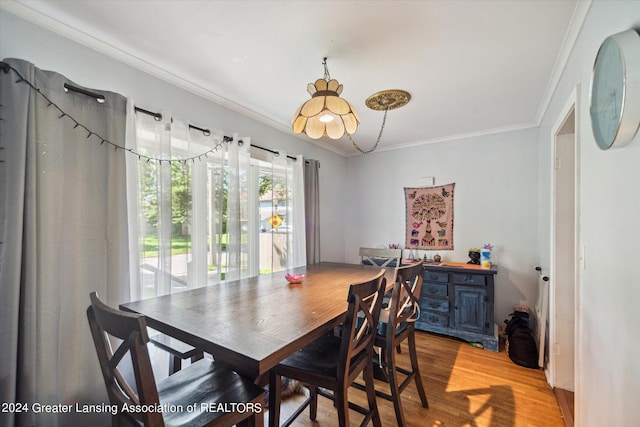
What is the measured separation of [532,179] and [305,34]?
2993mm

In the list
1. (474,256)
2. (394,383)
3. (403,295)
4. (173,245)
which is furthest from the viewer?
(474,256)

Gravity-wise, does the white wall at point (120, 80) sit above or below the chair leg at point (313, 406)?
above

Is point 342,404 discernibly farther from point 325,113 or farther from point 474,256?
point 474,256

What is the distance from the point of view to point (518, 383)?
2.20 m

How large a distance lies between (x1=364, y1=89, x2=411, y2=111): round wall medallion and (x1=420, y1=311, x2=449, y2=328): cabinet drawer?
2.34m

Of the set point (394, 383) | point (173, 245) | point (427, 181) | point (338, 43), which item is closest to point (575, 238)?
point (394, 383)

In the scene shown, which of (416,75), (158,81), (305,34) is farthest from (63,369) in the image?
(416,75)

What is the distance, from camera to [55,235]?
4.64ft

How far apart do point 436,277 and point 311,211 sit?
167 centimetres

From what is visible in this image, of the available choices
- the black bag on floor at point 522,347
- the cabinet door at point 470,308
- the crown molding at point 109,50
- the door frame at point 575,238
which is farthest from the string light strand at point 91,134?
the black bag on floor at point 522,347

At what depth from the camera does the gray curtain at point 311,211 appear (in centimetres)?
334

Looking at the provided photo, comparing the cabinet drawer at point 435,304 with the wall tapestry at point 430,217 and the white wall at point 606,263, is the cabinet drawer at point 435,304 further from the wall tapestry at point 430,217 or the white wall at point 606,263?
the white wall at point 606,263

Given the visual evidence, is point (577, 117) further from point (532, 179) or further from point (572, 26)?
point (532, 179)

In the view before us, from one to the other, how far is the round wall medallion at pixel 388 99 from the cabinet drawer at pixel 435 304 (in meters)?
2.20
